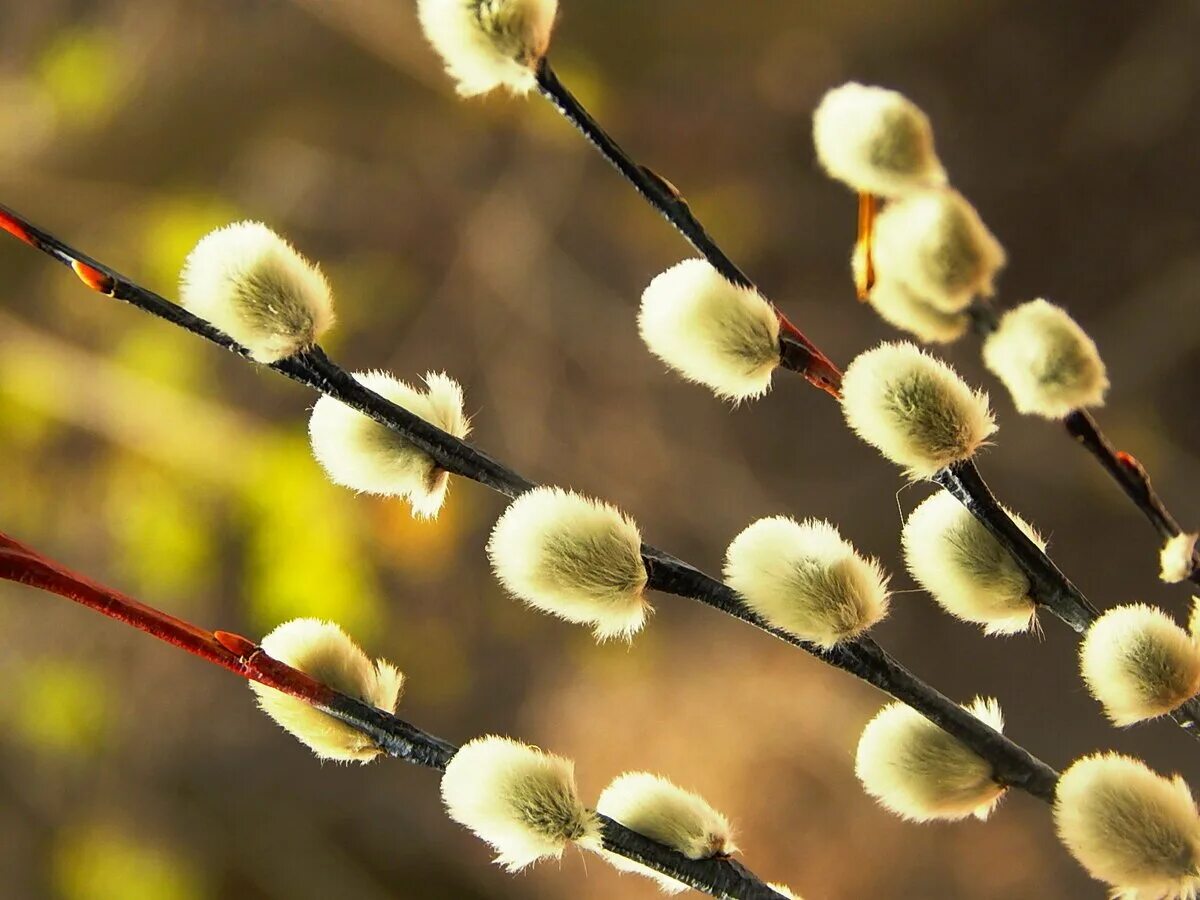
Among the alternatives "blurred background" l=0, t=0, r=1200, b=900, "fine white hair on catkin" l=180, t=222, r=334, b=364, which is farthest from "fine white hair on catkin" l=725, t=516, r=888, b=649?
"blurred background" l=0, t=0, r=1200, b=900

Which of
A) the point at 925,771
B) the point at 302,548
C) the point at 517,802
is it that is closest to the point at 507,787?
the point at 517,802

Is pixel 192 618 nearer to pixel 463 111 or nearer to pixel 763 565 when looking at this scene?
pixel 463 111

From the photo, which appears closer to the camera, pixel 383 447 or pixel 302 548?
pixel 383 447

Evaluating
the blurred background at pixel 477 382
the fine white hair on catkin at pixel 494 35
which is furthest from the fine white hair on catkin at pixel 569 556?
the blurred background at pixel 477 382

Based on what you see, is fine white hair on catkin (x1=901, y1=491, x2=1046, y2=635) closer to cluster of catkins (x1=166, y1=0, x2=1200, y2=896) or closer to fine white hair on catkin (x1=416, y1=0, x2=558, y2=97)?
cluster of catkins (x1=166, y1=0, x2=1200, y2=896)

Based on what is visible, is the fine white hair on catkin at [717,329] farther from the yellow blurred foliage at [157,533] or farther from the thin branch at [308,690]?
the yellow blurred foliage at [157,533]

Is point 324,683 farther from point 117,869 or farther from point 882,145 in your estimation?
point 117,869
